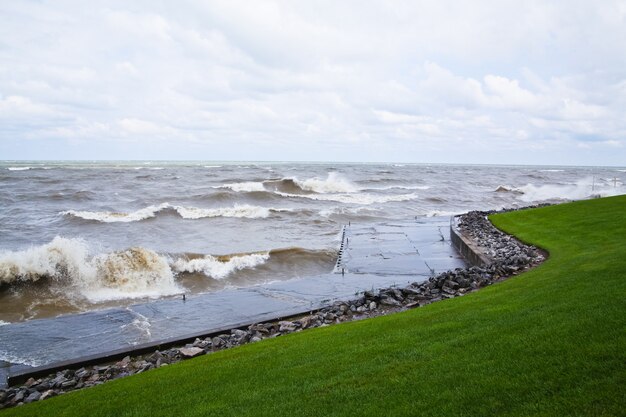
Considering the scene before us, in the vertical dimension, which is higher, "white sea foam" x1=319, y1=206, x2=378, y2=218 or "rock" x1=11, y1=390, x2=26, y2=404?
"white sea foam" x1=319, y1=206, x2=378, y2=218

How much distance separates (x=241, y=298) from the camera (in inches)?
479

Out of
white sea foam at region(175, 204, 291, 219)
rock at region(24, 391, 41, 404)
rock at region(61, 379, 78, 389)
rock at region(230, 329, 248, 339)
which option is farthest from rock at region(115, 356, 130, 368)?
white sea foam at region(175, 204, 291, 219)

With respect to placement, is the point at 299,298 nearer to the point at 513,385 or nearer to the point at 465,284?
the point at 465,284

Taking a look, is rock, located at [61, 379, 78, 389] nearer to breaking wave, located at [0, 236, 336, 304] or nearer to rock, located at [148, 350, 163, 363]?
rock, located at [148, 350, 163, 363]

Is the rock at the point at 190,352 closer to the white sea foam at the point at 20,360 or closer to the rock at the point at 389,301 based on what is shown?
the white sea foam at the point at 20,360

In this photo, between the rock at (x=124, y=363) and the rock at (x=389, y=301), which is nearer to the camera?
the rock at (x=124, y=363)

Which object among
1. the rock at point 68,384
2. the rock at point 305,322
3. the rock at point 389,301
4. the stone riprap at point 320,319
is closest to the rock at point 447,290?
the stone riprap at point 320,319

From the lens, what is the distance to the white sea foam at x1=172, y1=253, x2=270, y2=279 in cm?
1572

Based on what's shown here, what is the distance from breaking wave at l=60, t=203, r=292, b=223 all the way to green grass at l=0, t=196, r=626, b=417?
23.7m

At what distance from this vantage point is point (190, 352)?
25.6ft

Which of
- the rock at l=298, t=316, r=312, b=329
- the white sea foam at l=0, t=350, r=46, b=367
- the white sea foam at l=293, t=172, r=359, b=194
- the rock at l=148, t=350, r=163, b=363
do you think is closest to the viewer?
the rock at l=148, t=350, r=163, b=363

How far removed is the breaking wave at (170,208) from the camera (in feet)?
92.8

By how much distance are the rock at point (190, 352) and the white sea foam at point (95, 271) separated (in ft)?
19.3

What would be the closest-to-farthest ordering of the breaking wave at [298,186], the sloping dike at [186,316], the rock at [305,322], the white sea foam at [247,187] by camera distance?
the sloping dike at [186,316], the rock at [305,322], the white sea foam at [247,187], the breaking wave at [298,186]
